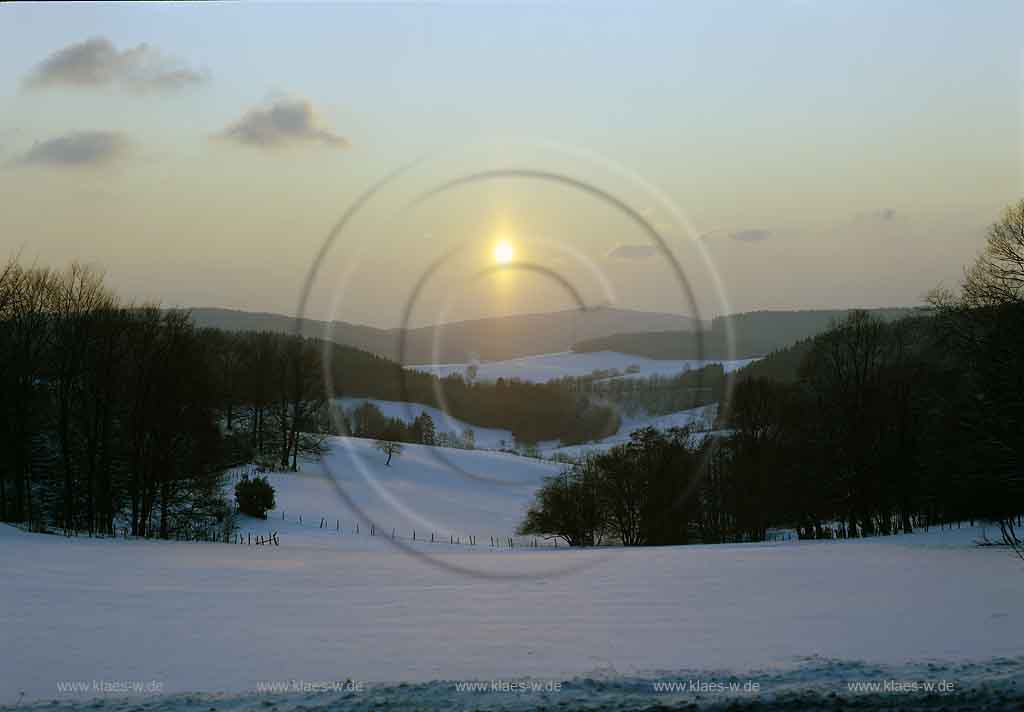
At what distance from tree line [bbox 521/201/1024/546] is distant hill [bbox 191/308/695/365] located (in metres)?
14.3

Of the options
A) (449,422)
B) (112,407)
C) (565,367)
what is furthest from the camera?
(565,367)

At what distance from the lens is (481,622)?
15492mm

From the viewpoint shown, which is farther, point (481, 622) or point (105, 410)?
point (105, 410)

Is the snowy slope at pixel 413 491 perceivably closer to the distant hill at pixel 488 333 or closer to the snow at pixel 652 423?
the snow at pixel 652 423

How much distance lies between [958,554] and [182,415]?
35040 millimetres

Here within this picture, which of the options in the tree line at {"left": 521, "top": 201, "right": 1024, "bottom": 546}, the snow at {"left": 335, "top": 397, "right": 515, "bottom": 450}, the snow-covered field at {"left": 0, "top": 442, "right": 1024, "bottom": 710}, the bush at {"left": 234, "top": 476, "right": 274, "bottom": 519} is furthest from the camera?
the bush at {"left": 234, "top": 476, "right": 274, "bottom": 519}

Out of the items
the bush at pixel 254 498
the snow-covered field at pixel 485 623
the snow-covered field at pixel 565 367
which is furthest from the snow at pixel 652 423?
the bush at pixel 254 498

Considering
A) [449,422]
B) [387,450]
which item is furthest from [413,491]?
[449,422]

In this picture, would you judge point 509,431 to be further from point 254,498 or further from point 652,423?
point 254,498

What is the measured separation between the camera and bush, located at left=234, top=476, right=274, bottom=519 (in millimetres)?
55625

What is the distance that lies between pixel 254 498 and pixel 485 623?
43777mm

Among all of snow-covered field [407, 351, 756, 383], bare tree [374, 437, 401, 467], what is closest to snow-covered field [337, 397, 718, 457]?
snow-covered field [407, 351, 756, 383]

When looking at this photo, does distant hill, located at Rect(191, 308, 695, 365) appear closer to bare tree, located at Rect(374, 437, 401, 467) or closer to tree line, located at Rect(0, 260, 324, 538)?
tree line, located at Rect(0, 260, 324, 538)

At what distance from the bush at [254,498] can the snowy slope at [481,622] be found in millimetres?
29635
